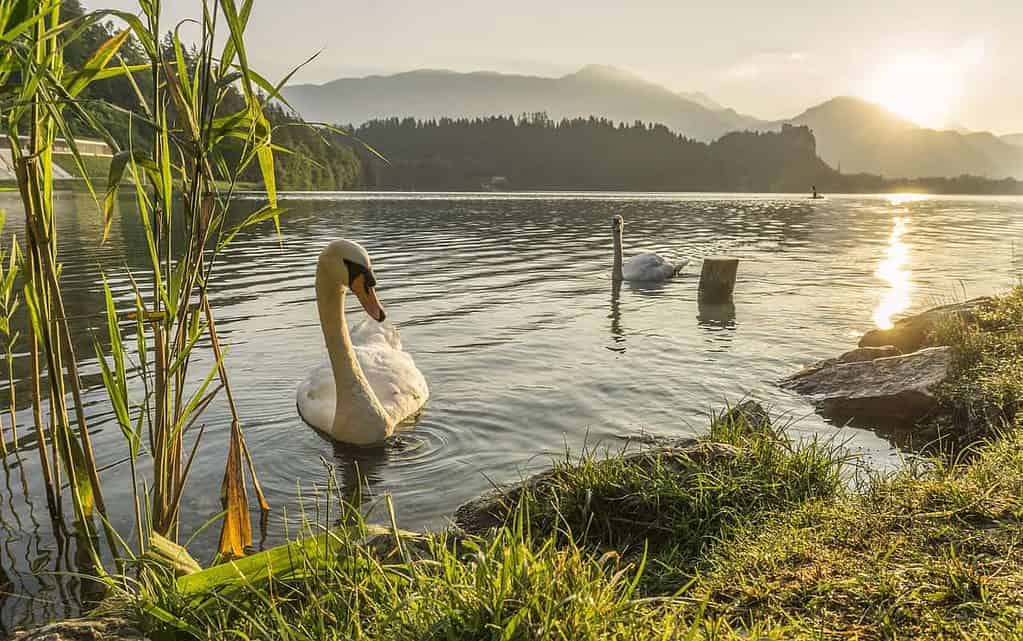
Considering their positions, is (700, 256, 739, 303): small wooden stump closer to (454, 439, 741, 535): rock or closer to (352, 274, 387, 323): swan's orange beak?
(352, 274, 387, 323): swan's orange beak

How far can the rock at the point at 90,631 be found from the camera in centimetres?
248

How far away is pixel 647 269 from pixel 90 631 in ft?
52.0

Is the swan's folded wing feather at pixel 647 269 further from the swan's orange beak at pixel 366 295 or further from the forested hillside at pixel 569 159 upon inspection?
the forested hillside at pixel 569 159

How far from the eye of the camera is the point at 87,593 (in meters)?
4.05

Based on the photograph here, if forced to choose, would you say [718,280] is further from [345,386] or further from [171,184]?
[171,184]

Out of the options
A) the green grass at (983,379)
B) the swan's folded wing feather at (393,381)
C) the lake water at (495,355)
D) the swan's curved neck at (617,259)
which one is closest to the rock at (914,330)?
the lake water at (495,355)

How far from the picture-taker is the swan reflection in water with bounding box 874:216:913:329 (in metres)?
13.4

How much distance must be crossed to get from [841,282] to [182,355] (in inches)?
709

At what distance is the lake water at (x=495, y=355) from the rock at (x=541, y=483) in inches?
40.9

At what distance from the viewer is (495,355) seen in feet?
33.3

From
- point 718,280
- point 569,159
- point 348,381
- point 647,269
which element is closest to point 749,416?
point 348,381

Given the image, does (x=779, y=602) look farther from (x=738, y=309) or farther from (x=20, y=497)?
(x=738, y=309)

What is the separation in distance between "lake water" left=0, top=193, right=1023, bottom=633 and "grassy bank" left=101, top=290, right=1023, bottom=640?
1.52 meters

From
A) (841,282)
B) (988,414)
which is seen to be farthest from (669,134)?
(988,414)
